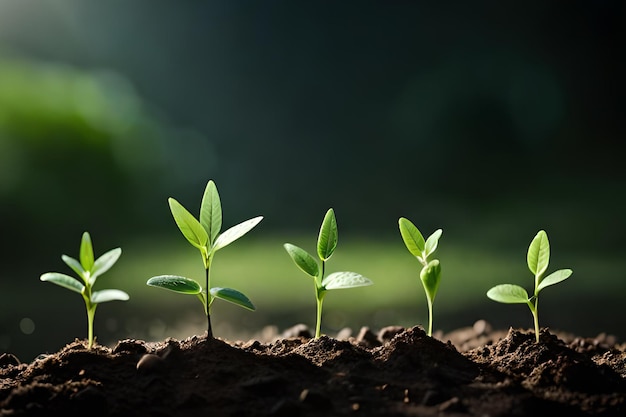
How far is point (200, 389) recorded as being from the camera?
2.98 ft

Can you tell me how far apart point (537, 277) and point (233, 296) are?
534 mm

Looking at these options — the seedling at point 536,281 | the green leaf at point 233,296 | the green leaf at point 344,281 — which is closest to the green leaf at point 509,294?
the seedling at point 536,281

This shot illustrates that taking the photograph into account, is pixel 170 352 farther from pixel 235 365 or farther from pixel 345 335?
pixel 345 335

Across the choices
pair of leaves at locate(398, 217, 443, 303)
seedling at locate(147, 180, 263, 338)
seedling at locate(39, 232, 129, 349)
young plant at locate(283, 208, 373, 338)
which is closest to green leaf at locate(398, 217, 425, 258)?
pair of leaves at locate(398, 217, 443, 303)

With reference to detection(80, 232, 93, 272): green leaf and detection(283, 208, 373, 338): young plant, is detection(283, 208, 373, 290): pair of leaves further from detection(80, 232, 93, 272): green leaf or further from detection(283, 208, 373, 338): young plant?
detection(80, 232, 93, 272): green leaf

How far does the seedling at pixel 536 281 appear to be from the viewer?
106cm

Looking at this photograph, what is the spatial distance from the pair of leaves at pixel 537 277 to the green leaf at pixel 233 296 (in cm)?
40

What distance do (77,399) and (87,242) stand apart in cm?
26

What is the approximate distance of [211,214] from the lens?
1045 millimetres

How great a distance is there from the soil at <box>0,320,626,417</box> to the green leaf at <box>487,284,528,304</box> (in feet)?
0.29

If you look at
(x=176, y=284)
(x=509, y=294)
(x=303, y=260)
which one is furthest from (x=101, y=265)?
(x=509, y=294)

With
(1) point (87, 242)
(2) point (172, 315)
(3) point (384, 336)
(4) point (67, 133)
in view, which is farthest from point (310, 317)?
(4) point (67, 133)

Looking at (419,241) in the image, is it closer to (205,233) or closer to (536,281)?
(536,281)

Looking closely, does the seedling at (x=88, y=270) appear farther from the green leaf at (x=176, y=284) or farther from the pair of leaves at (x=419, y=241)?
the pair of leaves at (x=419, y=241)
